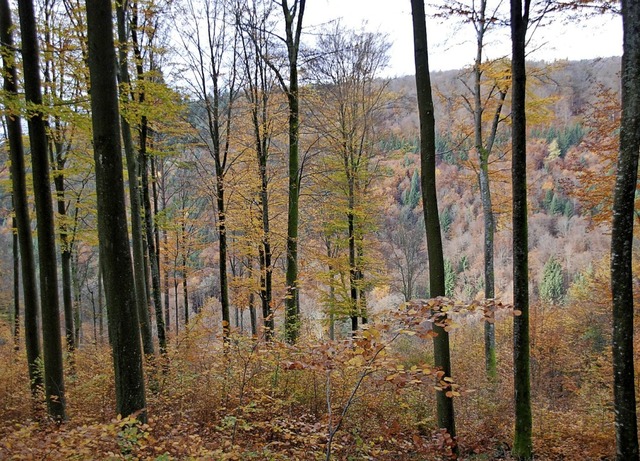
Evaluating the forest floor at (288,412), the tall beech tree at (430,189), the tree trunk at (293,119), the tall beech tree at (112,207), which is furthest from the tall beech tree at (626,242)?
the tree trunk at (293,119)

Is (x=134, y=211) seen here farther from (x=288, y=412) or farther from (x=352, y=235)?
(x=352, y=235)

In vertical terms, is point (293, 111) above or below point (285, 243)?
above

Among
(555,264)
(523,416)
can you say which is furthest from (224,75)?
(555,264)

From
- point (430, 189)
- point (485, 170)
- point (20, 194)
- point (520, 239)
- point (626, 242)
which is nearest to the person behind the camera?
point (626, 242)

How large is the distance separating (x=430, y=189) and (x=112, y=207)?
4.08 m

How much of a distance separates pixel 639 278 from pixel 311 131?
10.7 m

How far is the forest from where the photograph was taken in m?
4.11

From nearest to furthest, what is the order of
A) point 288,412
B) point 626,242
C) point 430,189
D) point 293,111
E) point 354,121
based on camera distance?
Answer: point 626,242 → point 430,189 → point 288,412 → point 293,111 → point 354,121

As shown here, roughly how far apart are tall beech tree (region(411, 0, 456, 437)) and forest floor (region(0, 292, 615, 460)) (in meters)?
0.52

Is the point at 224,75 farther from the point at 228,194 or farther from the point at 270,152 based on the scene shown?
the point at 228,194

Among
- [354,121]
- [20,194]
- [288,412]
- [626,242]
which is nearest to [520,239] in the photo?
[626,242]

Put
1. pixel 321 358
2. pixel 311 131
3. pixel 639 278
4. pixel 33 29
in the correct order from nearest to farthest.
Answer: pixel 321 358, pixel 33 29, pixel 639 278, pixel 311 131

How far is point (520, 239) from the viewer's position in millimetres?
5559

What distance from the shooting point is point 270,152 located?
12016 mm
